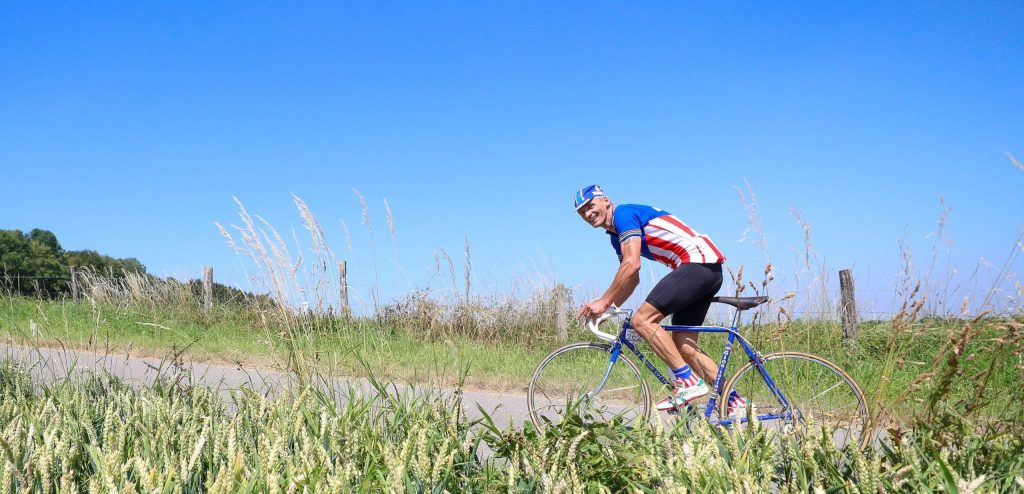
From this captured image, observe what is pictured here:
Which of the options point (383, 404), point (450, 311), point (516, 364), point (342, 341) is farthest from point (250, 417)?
point (450, 311)

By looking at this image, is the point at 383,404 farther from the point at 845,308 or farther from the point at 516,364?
the point at 845,308

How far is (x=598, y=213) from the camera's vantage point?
5.61m

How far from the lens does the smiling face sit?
5574 mm

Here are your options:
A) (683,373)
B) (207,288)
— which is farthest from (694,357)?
(207,288)

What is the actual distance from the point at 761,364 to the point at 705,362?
1.36 feet

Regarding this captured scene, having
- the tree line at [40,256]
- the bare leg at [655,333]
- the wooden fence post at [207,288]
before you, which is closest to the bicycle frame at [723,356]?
the bare leg at [655,333]

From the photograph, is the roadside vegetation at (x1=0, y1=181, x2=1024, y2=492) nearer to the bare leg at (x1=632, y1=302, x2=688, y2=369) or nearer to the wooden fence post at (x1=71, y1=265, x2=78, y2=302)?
the bare leg at (x1=632, y1=302, x2=688, y2=369)

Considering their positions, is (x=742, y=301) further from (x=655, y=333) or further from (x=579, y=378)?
(x=579, y=378)

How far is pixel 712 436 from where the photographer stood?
3.00 metres

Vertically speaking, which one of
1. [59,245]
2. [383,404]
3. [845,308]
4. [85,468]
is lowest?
[85,468]

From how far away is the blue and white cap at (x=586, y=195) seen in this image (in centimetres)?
557

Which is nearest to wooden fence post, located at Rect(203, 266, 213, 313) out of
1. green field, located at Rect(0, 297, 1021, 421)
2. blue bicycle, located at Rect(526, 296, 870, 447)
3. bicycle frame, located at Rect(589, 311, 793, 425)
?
green field, located at Rect(0, 297, 1021, 421)

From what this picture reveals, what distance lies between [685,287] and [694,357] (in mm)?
570

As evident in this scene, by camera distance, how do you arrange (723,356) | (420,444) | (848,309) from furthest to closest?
(848,309), (723,356), (420,444)
